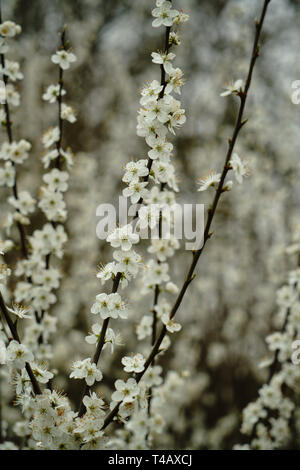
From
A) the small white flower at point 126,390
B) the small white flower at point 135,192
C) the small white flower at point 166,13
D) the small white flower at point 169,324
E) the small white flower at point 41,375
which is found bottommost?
the small white flower at point 126,390

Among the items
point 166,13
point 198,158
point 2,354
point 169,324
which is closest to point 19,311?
point 2,354

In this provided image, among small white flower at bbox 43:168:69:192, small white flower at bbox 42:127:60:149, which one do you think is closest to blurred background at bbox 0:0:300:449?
small white flower at bbox 43:168:69:192

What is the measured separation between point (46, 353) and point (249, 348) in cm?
374

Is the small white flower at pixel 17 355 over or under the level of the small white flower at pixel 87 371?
over

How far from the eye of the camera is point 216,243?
18.5 feet

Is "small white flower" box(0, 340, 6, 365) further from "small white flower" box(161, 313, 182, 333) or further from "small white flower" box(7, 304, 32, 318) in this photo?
"small white flower" box(161, 313, 182, 333)

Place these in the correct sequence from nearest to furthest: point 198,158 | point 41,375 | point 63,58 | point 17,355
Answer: point 17,355
point 41,375
point 63,58
point 198,158

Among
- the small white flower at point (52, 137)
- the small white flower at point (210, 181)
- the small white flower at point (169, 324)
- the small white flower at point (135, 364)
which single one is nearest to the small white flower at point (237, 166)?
the small white flower at point (210, 181)

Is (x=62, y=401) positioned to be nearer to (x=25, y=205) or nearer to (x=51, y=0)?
(x=25, y=205)

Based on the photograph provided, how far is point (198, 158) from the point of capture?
571 cm

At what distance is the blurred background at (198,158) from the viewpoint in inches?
199

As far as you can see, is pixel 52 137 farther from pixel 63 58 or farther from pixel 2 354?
pixel 2 354

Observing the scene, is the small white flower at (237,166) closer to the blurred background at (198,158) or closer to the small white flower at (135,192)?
the small white flower at (135,192)

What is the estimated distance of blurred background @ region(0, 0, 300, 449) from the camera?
5.05 meters
